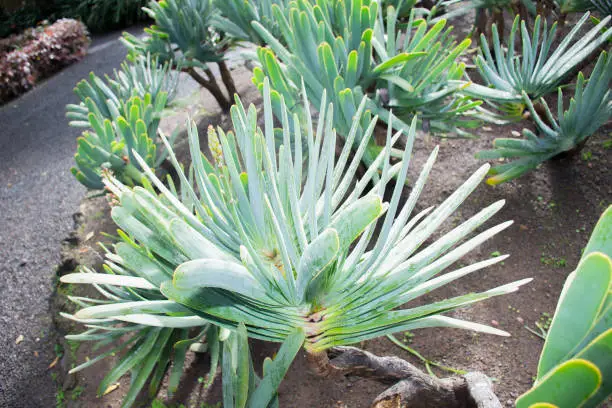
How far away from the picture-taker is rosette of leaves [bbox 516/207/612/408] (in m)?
0.44

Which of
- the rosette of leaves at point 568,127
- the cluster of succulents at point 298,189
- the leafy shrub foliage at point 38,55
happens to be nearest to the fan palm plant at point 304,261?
the cluster of succulents at point 298,189

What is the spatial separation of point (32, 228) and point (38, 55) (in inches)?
183

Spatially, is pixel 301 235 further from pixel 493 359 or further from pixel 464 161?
pixel 464 161

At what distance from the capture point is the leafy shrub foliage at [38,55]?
646 centimetres

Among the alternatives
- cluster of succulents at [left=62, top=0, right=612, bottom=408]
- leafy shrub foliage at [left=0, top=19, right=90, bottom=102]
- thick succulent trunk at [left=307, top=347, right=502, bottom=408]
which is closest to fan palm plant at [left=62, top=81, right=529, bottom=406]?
cluster of succulents at [left=62, top=0, right=612, bottom=408]

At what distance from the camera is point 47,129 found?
5.08m

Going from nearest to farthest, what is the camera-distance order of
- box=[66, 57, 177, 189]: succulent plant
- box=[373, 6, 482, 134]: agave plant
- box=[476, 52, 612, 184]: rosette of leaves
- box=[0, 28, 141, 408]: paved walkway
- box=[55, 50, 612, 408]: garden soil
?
box=[55, 50, 612, 408]: garden soil < box=[373, 6, 482, 134]: agave plant < box=[476, 52, 612, 184]: rosette of leaves < box=[66, 57, 177, 189]: succulent plant < box=[0, 28, 141, 408]: paved walkway

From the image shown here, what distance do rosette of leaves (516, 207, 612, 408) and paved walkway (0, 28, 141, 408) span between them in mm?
2421

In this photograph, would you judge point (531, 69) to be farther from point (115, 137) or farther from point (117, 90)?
point (117, 90)

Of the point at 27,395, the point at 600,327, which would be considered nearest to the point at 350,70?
the point at 600,327

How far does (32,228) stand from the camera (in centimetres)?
350

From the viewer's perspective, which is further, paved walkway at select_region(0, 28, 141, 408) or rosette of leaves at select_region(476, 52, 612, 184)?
paved walkway at select_region(0, 28, 141, 408)

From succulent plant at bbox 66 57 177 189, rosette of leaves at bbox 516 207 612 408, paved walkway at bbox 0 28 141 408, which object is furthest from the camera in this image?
paved walkway at bbox 0 28 141 408

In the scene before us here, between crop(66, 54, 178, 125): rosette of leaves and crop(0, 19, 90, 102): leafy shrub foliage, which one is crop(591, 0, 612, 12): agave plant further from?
crop(0, 19, 90, 102): leafy shrub foliage
